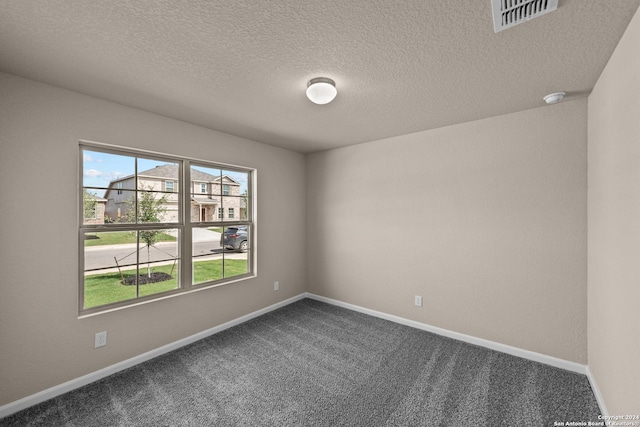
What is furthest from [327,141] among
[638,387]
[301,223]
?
[638,387]

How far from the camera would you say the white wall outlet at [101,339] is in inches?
89.8

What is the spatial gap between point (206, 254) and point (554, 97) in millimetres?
3830

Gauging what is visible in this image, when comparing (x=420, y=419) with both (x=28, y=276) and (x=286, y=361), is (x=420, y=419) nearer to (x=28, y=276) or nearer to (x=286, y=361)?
(x=286, y=361)

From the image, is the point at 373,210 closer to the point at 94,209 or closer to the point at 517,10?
the point at 517,10

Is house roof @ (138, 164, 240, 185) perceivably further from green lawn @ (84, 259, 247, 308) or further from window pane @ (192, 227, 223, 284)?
green lawn @ (84, 259, 247, 308)

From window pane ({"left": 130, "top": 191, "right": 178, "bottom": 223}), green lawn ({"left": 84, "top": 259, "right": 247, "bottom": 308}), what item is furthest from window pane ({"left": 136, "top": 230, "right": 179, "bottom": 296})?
window pane ({"left": 130, "top": 191, "right": 178, "bottom": 223})

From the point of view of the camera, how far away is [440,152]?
313 centimetres

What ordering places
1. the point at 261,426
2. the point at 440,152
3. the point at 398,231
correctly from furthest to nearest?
the point at 398,231
the point at 440,152
the point at 261,426

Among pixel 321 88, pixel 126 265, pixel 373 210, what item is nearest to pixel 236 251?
pixel 126 265

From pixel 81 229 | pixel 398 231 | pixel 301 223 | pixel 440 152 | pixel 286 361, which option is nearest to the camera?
pixel 81 229

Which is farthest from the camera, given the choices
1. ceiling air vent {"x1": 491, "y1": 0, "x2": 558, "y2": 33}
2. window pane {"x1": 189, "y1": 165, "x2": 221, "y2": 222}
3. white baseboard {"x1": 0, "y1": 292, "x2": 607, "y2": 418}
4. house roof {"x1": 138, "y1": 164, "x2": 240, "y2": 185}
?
window pane {"x1": 189, "y1": 165, "x2": 221, "y2": 222}

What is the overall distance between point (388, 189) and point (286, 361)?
240cm

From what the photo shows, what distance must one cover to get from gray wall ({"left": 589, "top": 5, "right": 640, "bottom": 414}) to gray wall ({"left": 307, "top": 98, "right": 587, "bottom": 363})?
196 millimetres

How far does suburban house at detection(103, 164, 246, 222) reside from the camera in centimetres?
250
